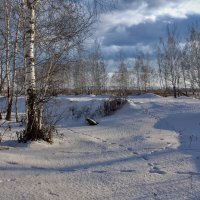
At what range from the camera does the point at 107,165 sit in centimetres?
600

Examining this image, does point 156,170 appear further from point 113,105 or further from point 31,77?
point 113,105

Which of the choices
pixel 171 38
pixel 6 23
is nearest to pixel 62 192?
pixel 6 23

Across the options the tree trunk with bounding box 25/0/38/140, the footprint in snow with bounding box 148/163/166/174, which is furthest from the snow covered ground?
the tree trunk with bounding box 25/0/38/140

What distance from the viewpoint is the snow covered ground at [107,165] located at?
15.1 feet

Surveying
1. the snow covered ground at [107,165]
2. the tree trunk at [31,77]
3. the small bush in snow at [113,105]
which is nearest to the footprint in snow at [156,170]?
the snow covered ground at [107,165]

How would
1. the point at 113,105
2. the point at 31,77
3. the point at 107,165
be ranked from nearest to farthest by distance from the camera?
the point at 107,165, the point at 31,77, the point at 113,105

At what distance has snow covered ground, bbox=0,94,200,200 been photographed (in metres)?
4.62

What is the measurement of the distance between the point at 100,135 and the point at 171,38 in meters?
32.0

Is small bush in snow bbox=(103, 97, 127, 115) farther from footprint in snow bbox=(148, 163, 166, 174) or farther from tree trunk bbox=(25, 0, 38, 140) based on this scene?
footprint in snow bbox=(148, 163, 166, 174)

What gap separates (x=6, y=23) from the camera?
13547 mm

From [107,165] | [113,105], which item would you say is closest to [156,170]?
[107,165]

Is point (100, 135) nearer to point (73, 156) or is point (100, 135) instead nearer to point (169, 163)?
point (73, 156)

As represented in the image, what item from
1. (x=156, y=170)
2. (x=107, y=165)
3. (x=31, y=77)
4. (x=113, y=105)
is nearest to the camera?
(x=156, y=170)

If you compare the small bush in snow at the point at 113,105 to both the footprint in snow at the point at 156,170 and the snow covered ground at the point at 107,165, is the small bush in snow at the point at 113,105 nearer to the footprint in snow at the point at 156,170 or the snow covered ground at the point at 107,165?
the snow covered ground at the point at 107,165
